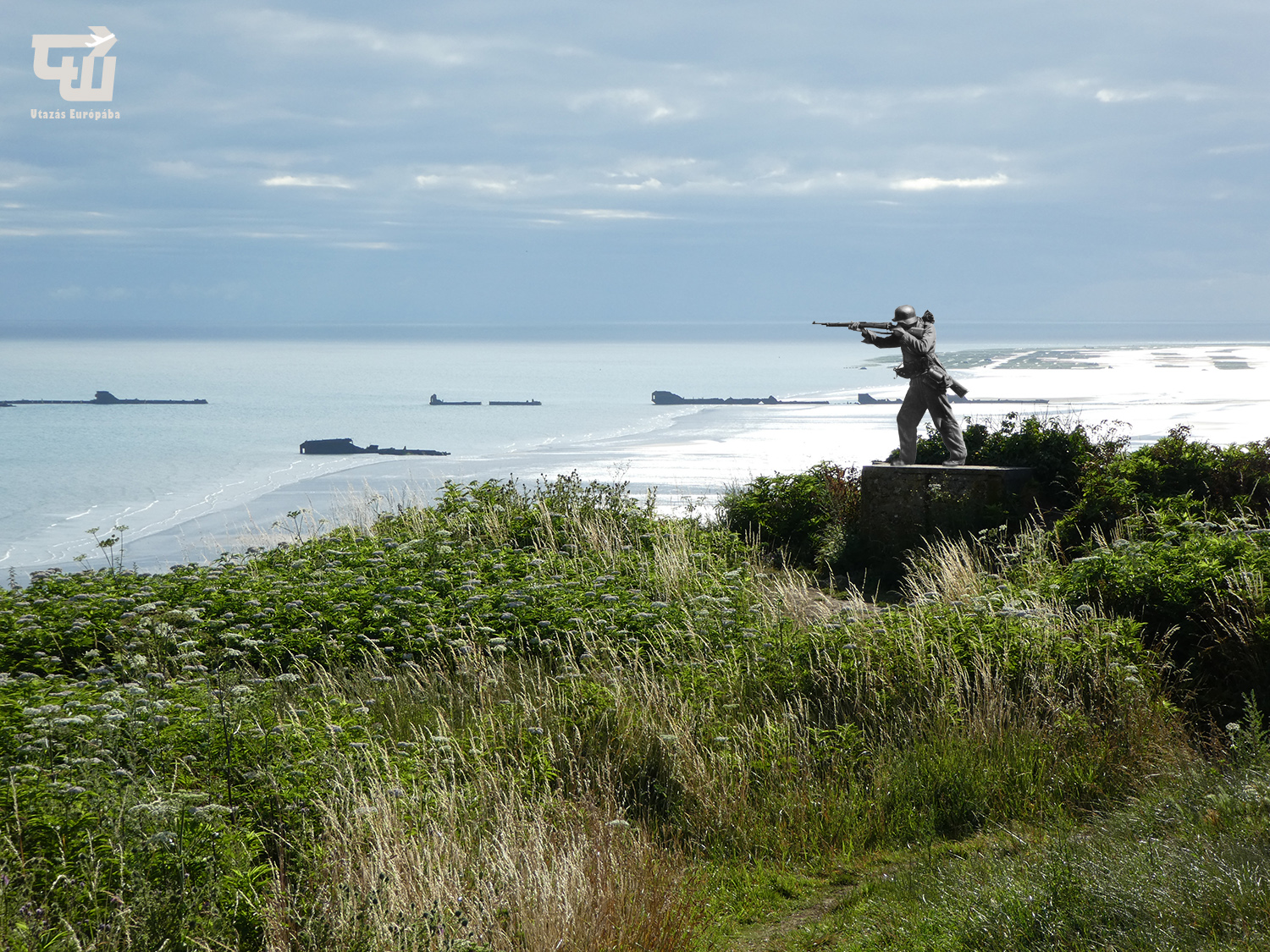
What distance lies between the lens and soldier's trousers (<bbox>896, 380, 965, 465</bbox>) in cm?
1257

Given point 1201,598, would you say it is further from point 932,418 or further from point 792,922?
point 932,418

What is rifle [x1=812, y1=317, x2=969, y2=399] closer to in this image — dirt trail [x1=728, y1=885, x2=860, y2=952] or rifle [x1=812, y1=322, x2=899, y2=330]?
rifle [x1=812, y1=322, x2=899, y2=330]

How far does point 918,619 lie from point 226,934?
5152mm

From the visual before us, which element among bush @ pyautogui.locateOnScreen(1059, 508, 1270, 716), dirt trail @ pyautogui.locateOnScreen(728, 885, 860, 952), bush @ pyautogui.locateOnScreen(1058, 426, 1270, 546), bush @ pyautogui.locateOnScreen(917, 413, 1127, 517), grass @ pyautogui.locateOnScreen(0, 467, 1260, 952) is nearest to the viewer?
grass @ pyautogui.locateOnScreen(0, 467, 1260, 952)

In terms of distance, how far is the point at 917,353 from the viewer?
12.6 metres

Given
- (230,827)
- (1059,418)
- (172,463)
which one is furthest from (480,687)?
(172,463)

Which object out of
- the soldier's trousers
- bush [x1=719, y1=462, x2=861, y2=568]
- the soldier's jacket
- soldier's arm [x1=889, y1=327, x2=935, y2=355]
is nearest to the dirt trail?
bush [x1=719, y1=462, x2=861, y2=568]

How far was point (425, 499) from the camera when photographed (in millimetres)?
14781

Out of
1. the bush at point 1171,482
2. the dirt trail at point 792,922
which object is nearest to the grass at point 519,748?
the dirt trail at point 792,922

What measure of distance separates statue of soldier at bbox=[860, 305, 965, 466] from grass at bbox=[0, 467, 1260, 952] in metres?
3.25

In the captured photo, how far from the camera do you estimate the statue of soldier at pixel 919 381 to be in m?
12.6

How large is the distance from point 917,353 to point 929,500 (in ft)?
6.35

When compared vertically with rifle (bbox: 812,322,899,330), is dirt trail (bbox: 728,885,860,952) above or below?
below

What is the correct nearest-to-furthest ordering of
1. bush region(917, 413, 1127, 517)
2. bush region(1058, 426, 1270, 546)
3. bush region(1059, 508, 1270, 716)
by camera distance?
bush region(1059, 508, 1270, 716), bush region(1058, 426, 1270, 546), bush region(917, 413, 1127, 517)
